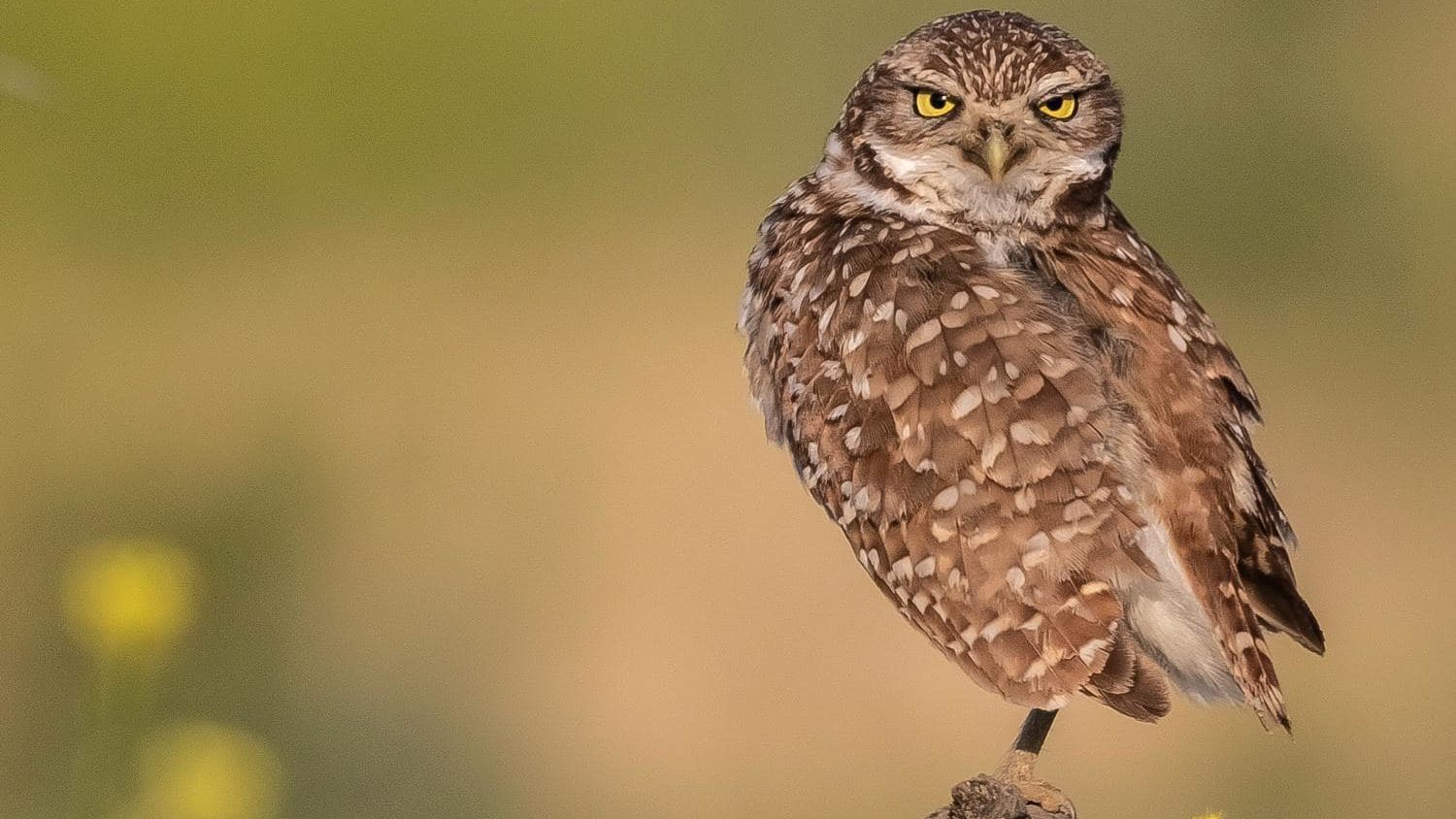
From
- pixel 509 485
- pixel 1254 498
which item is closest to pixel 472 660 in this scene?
pixel 509 485

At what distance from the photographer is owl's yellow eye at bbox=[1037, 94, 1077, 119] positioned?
3.95 m

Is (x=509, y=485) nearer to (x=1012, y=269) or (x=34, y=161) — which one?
(x=34, y=161)

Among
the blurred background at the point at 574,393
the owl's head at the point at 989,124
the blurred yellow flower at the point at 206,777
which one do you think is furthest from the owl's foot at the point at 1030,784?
the blurred background at the point at 574,393

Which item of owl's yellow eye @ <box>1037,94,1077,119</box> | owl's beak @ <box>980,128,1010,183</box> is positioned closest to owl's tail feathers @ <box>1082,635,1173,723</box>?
owl's beak @ <box>980,128,1010,183</box>

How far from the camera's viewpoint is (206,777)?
314cm

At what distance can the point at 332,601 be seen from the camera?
785cm

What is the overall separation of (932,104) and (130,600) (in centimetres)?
179

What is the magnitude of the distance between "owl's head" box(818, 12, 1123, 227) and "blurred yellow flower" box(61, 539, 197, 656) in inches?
63.4

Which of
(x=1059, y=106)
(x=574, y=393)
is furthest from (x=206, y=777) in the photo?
(x=574, y=393)

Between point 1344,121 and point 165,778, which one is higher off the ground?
point 1344,121

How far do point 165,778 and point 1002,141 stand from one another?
6.20ft

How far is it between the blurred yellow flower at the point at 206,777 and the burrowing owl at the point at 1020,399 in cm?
120

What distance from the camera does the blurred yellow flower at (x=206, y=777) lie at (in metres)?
3.11

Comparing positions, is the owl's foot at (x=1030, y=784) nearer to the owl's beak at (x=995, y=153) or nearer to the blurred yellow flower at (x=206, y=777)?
the owl's beak at (x=995, y=153)
